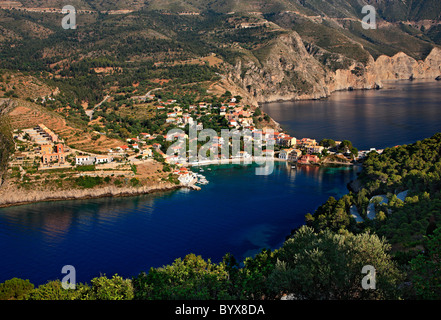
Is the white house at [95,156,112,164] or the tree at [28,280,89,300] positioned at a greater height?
the white house at [95,156,112,164]

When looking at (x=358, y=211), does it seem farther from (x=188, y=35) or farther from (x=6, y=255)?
(x=188, y=35)

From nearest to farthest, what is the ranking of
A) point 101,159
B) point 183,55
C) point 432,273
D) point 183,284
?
point 432,273 → point 183,284 → point 101,159 → point 183,55

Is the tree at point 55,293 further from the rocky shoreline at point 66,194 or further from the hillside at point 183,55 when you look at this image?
the hillside at point 183,55

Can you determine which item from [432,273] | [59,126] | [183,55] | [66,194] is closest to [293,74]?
[183,55]

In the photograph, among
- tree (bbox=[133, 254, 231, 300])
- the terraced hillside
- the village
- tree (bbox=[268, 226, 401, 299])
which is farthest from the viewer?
the terraced hillside

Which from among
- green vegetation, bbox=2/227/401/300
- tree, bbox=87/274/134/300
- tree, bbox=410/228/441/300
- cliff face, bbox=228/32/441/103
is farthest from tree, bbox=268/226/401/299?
cliff face, bbox=228/32/441/103

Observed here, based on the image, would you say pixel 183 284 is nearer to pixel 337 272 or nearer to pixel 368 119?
pixel 337 272

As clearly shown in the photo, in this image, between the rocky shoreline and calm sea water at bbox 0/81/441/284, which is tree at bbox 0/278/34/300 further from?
the rocky shoreline
